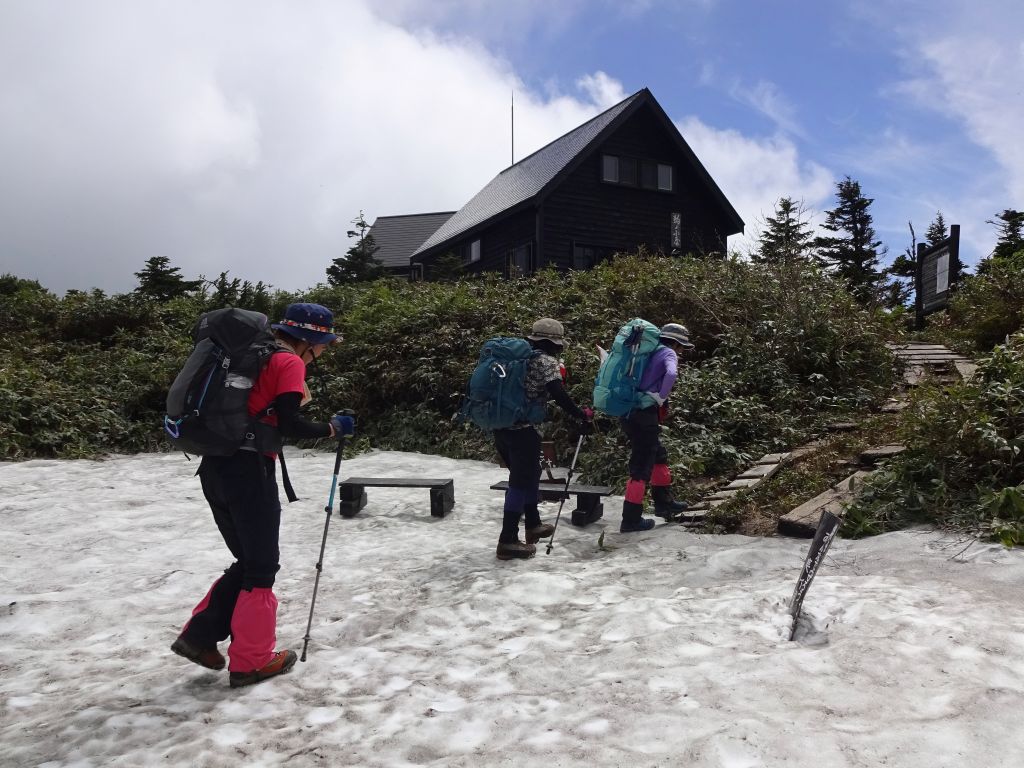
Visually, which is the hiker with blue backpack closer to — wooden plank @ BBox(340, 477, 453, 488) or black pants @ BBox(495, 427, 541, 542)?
black pants @ BBox(495, 427, 541, 542)

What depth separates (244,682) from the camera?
3979 millimetres

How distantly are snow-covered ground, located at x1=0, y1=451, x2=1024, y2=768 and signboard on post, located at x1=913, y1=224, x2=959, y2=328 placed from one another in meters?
11.7

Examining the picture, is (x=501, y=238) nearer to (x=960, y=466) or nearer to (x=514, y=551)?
(x=514, y=551)

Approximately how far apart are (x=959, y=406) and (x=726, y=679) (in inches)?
169

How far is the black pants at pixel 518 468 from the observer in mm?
6461

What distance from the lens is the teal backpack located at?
283 inches

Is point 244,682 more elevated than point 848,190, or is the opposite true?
point 848,190

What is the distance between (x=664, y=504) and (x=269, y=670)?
4.92m

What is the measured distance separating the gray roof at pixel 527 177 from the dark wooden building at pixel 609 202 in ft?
0.20

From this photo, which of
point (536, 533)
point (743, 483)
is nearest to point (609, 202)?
point (743, 483)

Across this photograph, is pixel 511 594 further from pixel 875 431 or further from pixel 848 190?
pixel 848 190

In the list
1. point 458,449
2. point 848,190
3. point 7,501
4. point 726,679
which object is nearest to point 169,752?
point 726,679

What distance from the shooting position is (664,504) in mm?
7977

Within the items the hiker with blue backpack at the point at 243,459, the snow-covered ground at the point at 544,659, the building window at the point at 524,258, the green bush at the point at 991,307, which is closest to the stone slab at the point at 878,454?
the snow-covered ground at the point at 544,659
